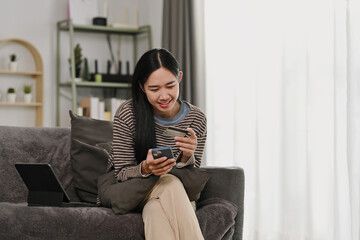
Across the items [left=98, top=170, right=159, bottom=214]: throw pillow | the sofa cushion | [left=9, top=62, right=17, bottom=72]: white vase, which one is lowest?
the sofa cushion

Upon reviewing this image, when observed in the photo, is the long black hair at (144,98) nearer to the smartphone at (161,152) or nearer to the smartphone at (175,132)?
the smartphone at (175,132)

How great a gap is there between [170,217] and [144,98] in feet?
1.96

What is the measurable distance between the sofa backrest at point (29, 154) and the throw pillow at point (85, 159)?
0.07 meters

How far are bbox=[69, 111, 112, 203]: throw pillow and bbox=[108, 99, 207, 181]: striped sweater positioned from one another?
0.68 ft

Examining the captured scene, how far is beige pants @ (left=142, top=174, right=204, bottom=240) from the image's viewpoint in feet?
7.30

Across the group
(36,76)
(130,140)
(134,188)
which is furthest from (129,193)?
(36,76)

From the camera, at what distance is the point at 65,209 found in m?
2.31

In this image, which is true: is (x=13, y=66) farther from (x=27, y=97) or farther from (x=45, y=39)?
(x=45, y=39)

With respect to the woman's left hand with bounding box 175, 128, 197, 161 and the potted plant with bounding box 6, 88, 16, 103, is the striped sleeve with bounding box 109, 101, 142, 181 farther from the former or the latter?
the potted plant with bounding box 6, 88, 16, 103

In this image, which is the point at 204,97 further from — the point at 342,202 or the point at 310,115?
the point at 342,202

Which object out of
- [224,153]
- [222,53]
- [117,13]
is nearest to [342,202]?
[224,153]

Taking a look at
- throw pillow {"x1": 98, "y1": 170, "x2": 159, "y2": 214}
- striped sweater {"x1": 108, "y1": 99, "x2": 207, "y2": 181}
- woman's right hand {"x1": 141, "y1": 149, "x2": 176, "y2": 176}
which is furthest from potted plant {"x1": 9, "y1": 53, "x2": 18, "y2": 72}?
woman's right hand {"x1": 141, "y1": 149, "x2": 176, "y2": 176}

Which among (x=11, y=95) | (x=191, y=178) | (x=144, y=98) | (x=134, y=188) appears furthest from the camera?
(x=11, y=95)

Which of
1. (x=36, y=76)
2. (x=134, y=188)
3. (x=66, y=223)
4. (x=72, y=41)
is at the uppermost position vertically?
(x=72, y=41)
